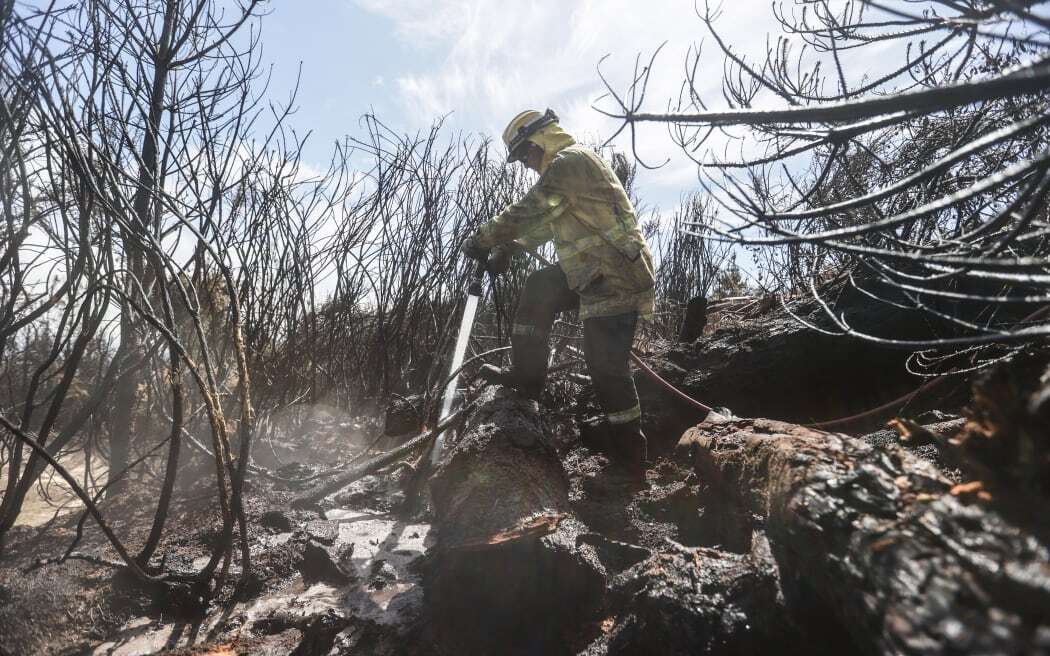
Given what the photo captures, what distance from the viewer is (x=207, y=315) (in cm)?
368

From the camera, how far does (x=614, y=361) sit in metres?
2.88

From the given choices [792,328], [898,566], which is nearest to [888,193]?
[898,566]

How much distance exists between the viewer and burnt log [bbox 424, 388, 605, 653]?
1727 mm

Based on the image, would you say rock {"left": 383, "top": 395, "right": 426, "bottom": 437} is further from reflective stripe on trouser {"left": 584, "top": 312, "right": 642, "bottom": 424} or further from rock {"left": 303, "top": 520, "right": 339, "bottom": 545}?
reflective stripe on trouser {"left": 584, "top": 312, "right": 642, "bottom": 424}

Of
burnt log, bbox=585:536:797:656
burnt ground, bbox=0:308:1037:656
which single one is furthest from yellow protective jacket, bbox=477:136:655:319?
burnt log, bbox=585:536:797:656

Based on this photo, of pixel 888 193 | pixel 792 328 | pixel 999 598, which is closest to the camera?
pixel 999 598

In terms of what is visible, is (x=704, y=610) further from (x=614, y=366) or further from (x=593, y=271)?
(x=593, y=271)

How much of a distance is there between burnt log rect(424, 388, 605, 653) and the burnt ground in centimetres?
3

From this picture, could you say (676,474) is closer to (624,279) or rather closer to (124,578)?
(624,279)

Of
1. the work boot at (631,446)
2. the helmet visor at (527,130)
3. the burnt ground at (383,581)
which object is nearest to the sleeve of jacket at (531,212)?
the helmet visor at (527,130)

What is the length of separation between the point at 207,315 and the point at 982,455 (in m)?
4.05

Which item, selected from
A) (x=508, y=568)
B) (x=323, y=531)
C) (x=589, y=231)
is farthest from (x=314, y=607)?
(x=589, y=231)

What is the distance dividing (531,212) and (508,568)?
1752mm

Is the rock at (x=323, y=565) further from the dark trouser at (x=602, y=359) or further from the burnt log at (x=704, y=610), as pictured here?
the dark trouser at (x=602, y=359)
